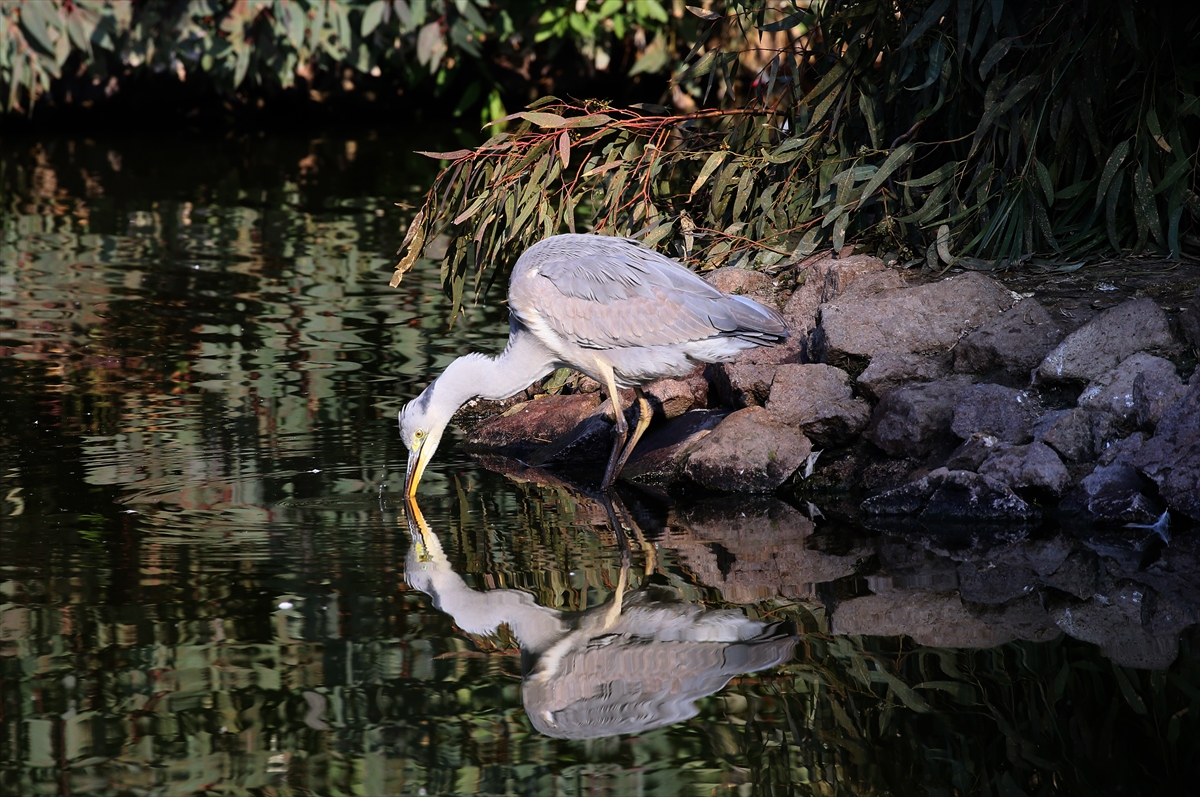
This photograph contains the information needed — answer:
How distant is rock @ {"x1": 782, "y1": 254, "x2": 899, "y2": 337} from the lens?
6602mm

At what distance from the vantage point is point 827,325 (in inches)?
243

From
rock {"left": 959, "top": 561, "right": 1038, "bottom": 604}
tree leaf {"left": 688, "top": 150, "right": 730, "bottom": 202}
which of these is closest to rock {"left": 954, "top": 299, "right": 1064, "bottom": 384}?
rock {"left": 959, "top": 561, "right": 1038, "bottom": 604}

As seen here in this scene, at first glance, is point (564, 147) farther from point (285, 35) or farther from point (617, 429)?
point (285, 35)

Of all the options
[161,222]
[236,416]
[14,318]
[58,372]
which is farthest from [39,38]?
[236,416]

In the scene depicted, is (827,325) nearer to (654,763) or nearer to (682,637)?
(682,637)

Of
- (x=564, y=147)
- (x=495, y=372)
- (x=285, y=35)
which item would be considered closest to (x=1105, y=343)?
(x=495, y=372)

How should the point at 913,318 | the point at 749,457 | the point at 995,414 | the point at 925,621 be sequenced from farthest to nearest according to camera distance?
1. the point at 913,318
2. the point at 749,457
3. the point at 995,414
4. the point at 925,621

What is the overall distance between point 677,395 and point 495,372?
0.99 m

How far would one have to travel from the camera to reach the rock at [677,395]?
21.6ft

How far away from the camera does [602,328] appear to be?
5816mm

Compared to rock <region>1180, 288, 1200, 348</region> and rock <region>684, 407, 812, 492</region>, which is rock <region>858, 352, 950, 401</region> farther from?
rock <region>1180, 288, 1200, 348</region>

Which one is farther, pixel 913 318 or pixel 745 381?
pixel 745 381

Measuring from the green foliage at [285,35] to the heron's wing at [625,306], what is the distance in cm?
818

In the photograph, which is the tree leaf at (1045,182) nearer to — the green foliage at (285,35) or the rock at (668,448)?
the rock at (668,448)
